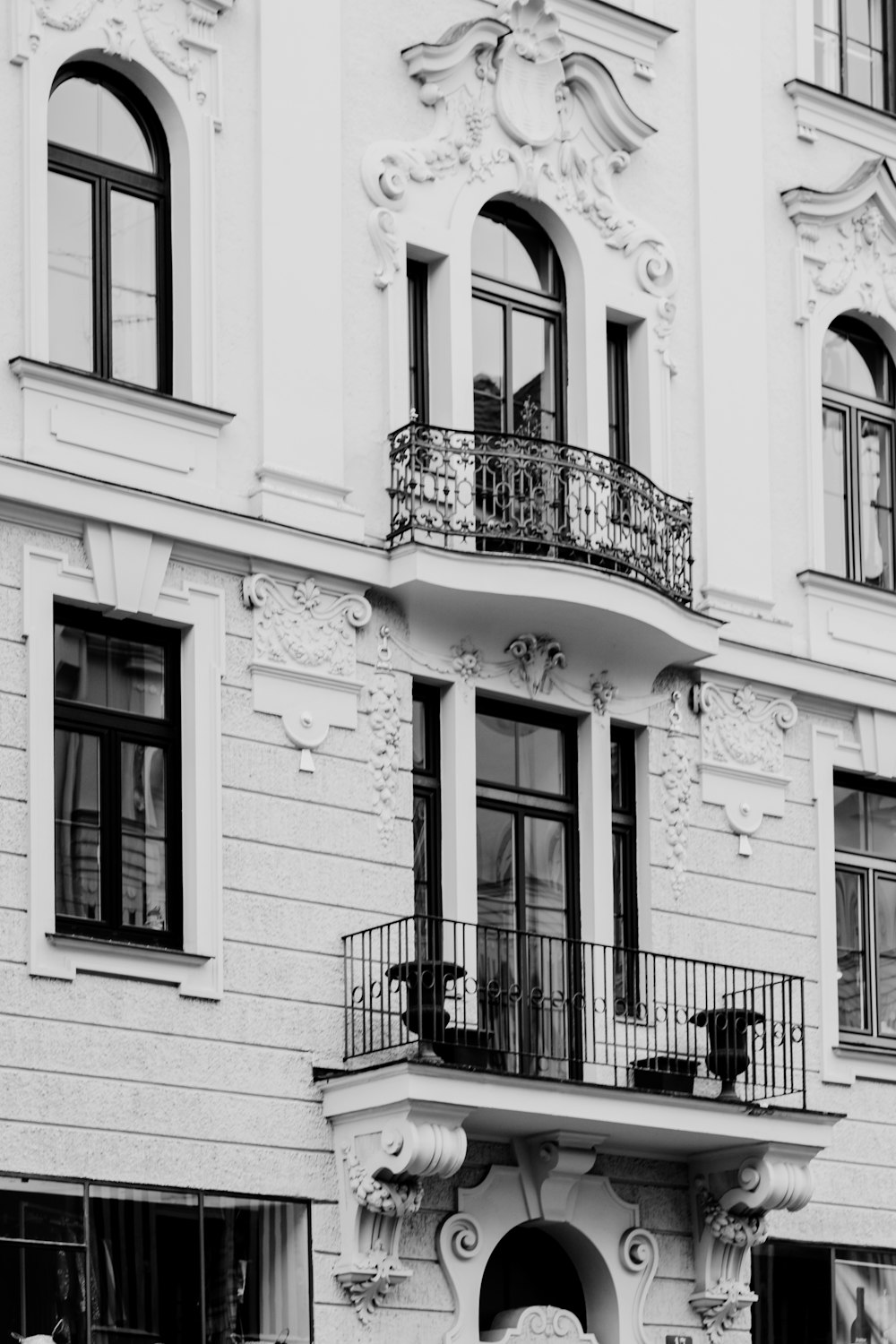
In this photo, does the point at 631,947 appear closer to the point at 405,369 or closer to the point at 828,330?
the point at 405,369

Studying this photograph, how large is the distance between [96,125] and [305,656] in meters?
3.77

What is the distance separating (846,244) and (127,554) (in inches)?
308

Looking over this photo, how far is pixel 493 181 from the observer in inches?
850

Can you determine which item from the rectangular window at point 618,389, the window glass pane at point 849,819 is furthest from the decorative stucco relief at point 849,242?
the window glass pane at point 849,819

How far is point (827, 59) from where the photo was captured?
24594 millimetres

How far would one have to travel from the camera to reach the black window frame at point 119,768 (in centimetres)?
1853

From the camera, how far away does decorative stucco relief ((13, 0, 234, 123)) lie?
19.2 meters

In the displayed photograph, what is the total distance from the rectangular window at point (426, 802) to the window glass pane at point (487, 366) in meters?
2.19

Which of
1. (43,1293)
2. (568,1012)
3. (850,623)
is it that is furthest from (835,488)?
(43,1293)

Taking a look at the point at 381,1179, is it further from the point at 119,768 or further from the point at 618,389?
the point at 618,389

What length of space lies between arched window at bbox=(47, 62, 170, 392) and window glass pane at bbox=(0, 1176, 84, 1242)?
5.20 metres

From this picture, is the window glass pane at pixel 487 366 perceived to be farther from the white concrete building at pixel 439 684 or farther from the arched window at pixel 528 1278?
the arched window at pixel 528 1278

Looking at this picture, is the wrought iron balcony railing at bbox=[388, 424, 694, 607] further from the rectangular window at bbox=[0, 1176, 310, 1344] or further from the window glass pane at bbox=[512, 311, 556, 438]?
the rectangular window at bbox=[0, 1176, 310, 1344]

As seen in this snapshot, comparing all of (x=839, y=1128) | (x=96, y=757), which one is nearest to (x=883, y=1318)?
(x=839, y=1128)
